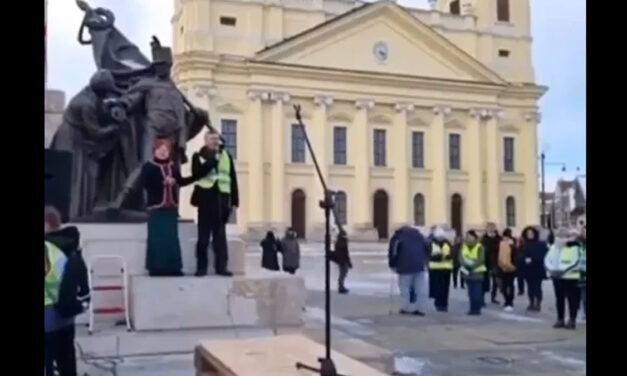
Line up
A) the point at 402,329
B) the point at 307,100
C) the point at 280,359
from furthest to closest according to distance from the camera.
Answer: the point at 307,100
the point at 402,329
the point at 280,359

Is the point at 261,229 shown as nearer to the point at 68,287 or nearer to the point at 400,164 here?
the point at 400,164

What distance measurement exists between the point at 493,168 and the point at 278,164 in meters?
16.7

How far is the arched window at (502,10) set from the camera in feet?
204

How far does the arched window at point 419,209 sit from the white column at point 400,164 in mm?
1408

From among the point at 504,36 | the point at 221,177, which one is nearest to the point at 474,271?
the point at 221,177

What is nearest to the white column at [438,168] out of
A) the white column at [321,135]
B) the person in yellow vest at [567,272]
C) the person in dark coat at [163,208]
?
the white column at [321,135]

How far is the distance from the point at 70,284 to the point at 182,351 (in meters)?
2.60

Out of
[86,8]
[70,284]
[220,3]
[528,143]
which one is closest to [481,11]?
[528,143]

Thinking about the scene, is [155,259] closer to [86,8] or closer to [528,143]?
[86,8]

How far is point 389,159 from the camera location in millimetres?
55344

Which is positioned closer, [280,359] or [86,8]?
[280,359]

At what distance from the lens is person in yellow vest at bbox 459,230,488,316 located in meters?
13.1

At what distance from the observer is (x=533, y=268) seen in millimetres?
14164

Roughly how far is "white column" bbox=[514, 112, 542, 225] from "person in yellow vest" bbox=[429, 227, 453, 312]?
47.3m
